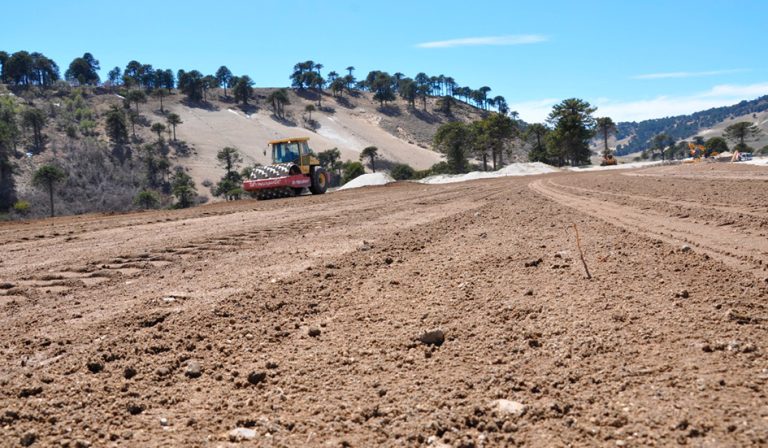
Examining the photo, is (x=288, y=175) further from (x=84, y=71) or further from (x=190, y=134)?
(x=84, y=71)

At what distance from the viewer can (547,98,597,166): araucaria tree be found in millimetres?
69938

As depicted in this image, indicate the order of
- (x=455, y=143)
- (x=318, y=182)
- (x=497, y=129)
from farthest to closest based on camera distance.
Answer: (x=455, y=143) < (x=497, y=129) < (x=318, y=182)

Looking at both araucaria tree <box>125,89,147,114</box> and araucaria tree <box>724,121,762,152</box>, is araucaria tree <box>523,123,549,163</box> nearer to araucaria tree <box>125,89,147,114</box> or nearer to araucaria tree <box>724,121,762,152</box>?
araucaria tree <box>724,121,762,152</box>

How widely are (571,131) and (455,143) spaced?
579 inches

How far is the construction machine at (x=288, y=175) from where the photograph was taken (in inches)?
980

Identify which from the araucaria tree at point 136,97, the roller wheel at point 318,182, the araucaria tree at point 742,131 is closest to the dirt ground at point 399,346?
the roller wheel at point 318,182

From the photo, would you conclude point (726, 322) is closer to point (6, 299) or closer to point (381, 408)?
point (381, 408)

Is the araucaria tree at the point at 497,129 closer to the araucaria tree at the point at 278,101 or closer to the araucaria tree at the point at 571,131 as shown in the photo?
the araucaria tree at the point at 571,131

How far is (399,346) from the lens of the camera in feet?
12.3

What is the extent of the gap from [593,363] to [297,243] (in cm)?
573

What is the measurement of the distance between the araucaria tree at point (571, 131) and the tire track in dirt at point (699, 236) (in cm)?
6253

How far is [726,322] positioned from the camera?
3.66 m

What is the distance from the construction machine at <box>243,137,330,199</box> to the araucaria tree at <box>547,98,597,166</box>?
5008 centimetres

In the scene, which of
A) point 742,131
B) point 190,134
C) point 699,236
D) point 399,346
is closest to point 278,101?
point 190,134
